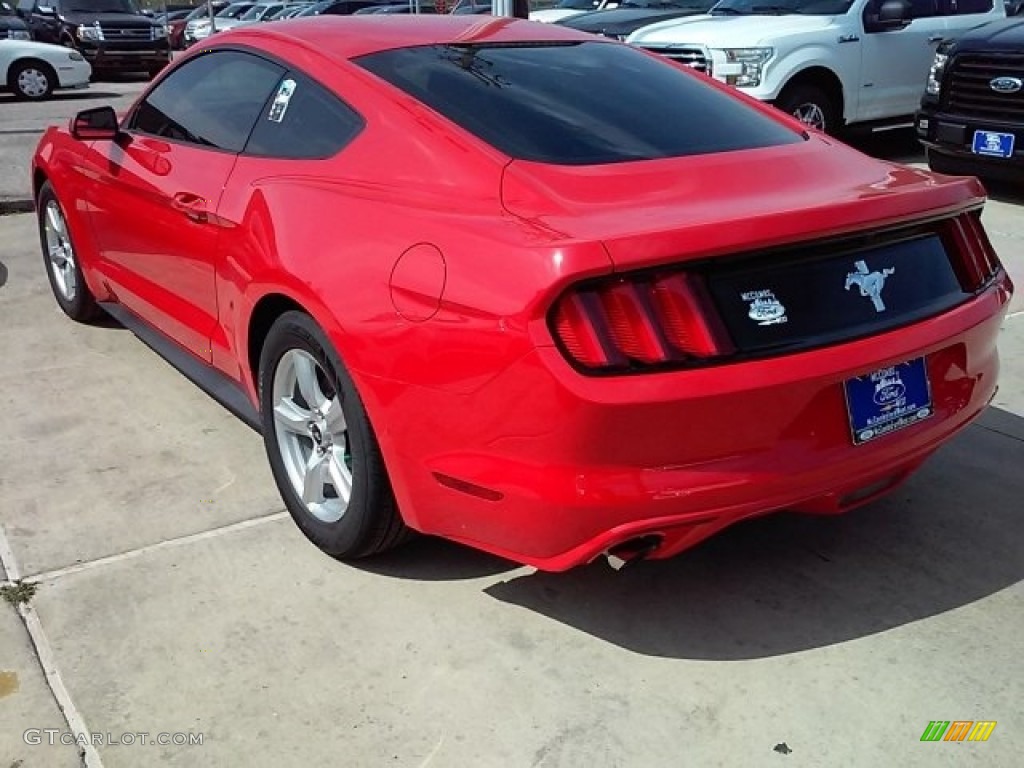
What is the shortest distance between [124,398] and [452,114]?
224cm

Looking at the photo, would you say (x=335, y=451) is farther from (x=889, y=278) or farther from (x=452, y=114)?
(x=889, y=278)

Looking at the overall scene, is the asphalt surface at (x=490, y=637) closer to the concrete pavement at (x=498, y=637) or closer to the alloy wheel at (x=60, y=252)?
the concrete pavement at (x=498, y=637)

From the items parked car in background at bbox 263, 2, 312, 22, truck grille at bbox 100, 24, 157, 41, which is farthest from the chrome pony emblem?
parked car in background at bbox 263, 2, 312, 22

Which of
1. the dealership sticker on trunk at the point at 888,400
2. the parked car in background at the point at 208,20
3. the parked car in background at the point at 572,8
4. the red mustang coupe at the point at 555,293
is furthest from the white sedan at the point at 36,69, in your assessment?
the dealership sticker on trunk at the point at 888,400

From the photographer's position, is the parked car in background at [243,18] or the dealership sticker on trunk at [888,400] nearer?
the dealership sticker on trunk at [888,400]

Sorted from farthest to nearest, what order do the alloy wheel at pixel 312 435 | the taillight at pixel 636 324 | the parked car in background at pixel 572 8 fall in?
1. the parked car in background at pixel 572 8
2. the alloy wheel at pixel 312 435
3. the taillight at pixel 636 324

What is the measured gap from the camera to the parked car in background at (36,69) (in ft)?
55.5

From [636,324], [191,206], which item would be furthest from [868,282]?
[191,206]

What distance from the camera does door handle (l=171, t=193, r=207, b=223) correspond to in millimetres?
3680

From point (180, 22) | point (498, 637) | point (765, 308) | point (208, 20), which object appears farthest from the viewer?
point (180, 22)

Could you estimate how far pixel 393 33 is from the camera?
3.68 m

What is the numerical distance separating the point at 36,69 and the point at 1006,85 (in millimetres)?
14594

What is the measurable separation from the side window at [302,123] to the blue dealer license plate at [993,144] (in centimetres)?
595

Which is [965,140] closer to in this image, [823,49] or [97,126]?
[823,49]
